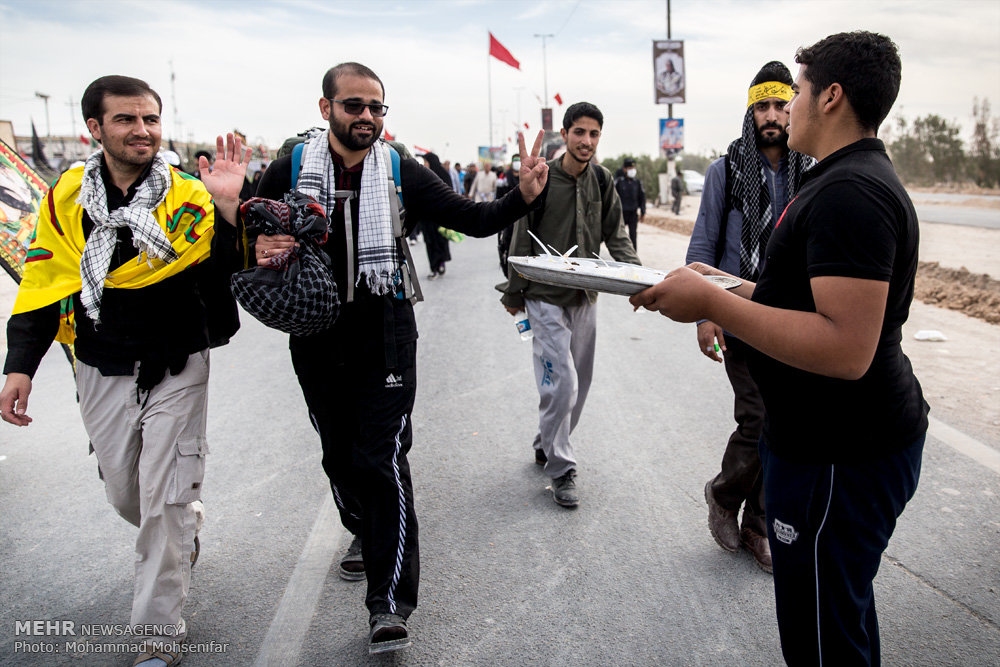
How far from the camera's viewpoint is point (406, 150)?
3209 mm

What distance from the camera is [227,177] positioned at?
294cm

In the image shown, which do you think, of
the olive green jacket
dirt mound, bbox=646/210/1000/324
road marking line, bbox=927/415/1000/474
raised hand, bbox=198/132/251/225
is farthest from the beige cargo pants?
dirt mound, bbox=646/210/1000/324

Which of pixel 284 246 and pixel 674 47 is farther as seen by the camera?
pixel 674 47

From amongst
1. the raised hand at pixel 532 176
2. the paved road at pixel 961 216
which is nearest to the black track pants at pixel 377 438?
the raised hand at pixel 532 176

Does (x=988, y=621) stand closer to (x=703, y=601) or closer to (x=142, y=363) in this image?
(x=703, y=601)

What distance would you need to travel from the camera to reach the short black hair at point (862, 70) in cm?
171

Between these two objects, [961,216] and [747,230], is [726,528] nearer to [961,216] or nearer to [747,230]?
[747,230]

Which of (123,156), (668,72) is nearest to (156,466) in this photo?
(123,156)

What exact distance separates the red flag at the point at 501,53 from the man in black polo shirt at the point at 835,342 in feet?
72.1

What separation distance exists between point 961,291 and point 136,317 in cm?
970

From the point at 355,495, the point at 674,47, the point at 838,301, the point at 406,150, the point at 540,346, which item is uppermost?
the point at 674,47

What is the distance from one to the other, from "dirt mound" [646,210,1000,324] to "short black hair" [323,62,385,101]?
7.74 m

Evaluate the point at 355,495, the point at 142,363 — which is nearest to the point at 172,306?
the point at 142,363

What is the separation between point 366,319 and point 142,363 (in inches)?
34.0
